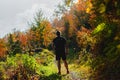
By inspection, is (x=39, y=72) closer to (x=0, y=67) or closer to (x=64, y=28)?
(x=0, y=67)

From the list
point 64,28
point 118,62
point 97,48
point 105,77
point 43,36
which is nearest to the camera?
point 118,62

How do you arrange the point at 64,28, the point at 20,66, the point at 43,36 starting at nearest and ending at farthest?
the point at 20,66, the point at 43,36, the point at 64,28

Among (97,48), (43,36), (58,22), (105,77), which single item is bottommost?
(105,77)

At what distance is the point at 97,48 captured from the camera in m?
11.5

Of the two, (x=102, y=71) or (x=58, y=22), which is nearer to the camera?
(x=102, y=71)

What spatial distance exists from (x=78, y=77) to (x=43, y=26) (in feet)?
126

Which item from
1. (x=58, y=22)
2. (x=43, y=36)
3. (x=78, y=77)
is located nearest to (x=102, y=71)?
(x=78, y=77)

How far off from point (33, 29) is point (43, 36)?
2253mm

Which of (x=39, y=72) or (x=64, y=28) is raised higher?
(x=64, y=28)

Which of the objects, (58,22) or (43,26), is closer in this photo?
(43,26)

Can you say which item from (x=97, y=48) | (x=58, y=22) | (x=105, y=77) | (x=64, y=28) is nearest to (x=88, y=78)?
(x=97, y=48)

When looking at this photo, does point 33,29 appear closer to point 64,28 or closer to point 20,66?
point 64,28

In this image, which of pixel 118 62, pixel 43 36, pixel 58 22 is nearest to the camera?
pixel 118 62

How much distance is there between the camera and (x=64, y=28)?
58.5 m
